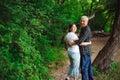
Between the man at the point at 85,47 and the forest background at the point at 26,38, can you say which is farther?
the man at the point at 85,47

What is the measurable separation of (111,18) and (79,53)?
9343 millimetres

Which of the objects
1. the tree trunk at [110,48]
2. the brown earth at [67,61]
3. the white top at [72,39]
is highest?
the white top at [72,39]

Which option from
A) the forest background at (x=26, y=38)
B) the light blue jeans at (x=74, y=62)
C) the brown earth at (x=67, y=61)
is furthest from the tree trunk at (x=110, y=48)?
the light blue jeans at (x=74, y=62)

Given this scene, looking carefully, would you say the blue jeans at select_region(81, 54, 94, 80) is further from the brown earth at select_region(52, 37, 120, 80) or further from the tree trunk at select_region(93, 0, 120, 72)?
the tree trunk at select_region(93, 0, 120, 72)

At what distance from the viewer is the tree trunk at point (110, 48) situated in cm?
1053

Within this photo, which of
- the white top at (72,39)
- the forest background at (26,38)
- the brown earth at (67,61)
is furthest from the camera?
the brown earth at (67,61)

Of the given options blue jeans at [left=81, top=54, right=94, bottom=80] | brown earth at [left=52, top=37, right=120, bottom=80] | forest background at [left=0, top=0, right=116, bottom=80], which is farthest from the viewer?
brown earth at [left=52, top=37, right=120, bottom=80]

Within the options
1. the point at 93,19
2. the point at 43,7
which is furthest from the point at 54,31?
the point at 93,19

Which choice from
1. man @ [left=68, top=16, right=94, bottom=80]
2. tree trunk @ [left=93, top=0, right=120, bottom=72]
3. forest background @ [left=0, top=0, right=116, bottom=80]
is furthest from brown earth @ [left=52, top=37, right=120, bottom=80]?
man @ [left=68, top=16, right=94, bottom=80]

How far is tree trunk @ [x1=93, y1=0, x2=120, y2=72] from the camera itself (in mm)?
10530

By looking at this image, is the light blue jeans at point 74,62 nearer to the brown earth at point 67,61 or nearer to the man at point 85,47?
the man at point 85,47

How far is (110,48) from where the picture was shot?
1066cm

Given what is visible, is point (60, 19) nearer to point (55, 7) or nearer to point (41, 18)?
point (55, 7)

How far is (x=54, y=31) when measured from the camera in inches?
457
